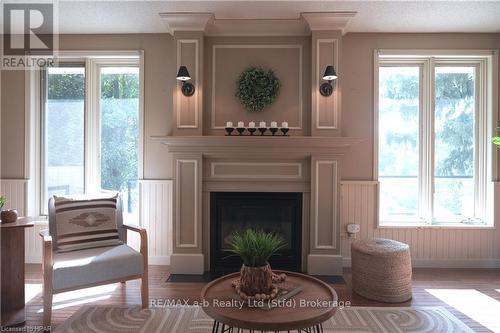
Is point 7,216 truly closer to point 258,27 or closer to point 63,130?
point 63,130

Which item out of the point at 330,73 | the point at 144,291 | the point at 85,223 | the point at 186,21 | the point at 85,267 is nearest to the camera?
the point at 85,267

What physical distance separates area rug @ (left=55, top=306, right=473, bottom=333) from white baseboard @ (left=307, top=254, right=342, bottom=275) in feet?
2.26

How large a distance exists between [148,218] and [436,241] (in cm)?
330

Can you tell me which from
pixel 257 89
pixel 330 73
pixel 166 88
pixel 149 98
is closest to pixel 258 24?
pixel 257 89

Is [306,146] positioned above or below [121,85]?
below

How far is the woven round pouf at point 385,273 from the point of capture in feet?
8.79

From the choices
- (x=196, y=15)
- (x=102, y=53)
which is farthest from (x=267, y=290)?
(x=102, y=53)

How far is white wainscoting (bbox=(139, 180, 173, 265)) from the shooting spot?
3572mm

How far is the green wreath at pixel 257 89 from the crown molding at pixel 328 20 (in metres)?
0.64

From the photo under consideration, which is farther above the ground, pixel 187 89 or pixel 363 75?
pixel 363 75

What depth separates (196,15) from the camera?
3127mm

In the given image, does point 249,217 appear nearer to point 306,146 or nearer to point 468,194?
point 306,146

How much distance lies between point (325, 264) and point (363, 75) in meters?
2.14

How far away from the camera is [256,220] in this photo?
339cm
